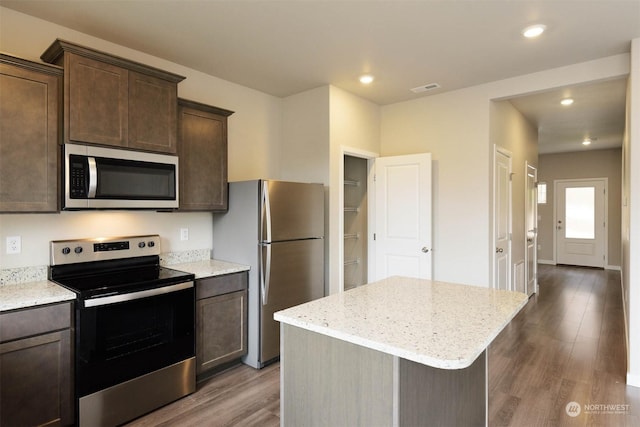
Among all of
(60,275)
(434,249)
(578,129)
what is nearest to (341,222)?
(434,249)

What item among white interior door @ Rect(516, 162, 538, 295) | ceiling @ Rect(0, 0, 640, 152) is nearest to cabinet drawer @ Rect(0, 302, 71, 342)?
ceiling @ Rect(0, 0, 640, 152)

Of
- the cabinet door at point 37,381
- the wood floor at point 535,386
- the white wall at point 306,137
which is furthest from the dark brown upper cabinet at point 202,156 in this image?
the wood floor at point 535,386

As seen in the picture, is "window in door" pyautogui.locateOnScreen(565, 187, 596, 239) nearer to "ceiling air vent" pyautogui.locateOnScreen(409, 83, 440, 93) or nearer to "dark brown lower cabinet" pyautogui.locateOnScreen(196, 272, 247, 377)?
"ceiling air vent" pyautogui.locateOnScreen(409, 83, 440, 93)

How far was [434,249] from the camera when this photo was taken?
4.09m

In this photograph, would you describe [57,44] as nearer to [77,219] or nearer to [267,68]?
[77,219]

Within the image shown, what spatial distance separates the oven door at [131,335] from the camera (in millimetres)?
2121

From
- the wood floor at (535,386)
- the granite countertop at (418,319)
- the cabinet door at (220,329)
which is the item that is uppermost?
the granite countertop at (418,319)

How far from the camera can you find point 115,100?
2.42 m

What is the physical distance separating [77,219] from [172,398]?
143 centimetres

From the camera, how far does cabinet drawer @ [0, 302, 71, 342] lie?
1871 millimetres

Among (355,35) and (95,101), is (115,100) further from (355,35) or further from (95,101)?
(355,35)

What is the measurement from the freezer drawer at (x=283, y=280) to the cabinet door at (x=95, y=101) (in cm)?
138

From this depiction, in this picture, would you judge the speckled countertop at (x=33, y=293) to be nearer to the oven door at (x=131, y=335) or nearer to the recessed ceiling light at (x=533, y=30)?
the oven door at (x=131, y=335)

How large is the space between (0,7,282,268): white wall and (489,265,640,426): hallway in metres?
2.80
